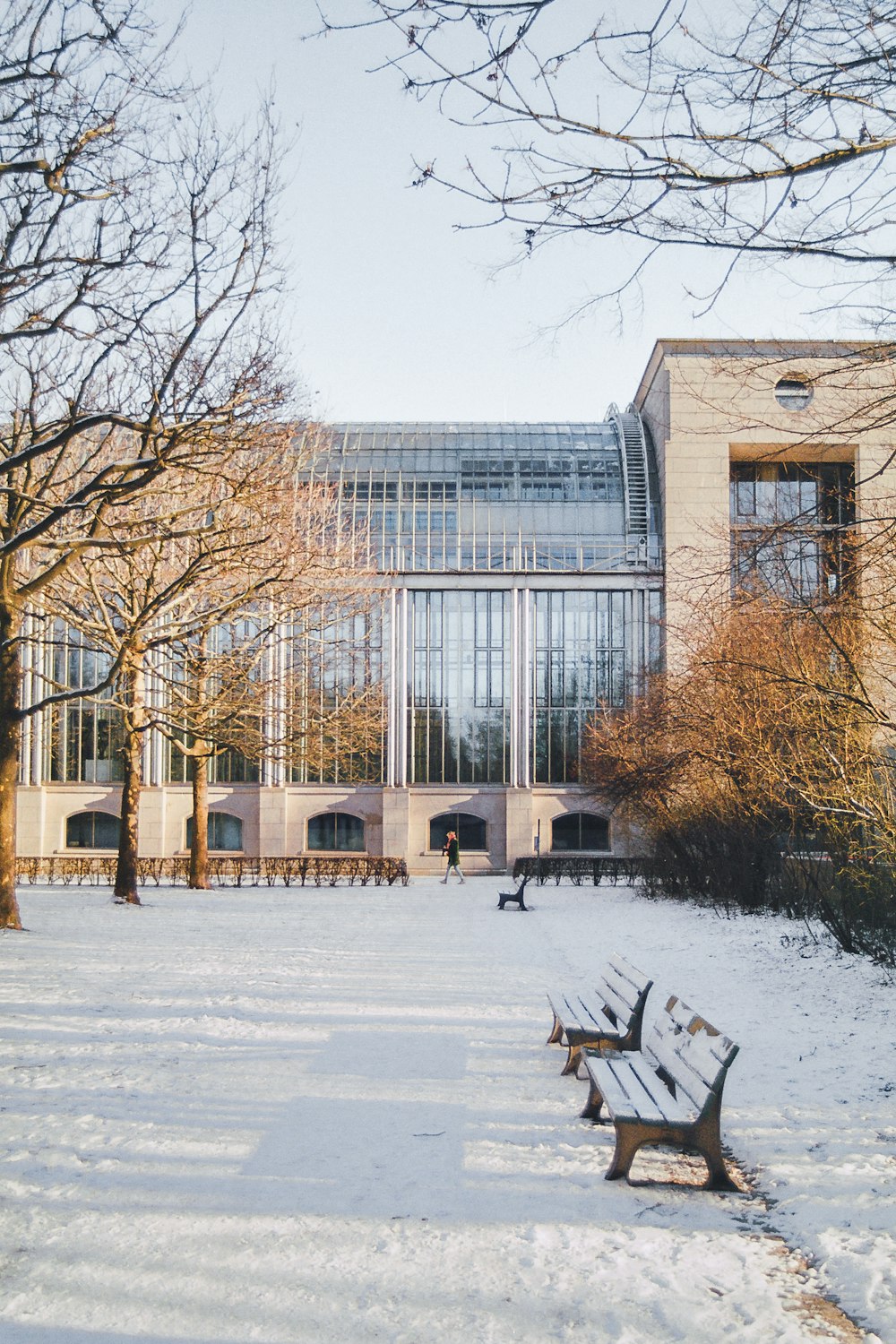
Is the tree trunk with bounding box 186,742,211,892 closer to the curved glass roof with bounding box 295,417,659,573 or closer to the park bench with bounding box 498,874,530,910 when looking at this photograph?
the park bench with bounding box 498,874,530,910

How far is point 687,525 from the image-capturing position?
40156mm

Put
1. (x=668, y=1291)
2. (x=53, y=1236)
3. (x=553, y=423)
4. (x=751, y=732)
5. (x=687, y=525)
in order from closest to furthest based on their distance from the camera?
(x=668, y=1291) < (x=53, y=1236) < (x=751, y=732) < (x=687, y=525) < (x=553, y=423)

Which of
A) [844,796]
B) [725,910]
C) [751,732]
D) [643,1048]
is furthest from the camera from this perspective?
[725,910]

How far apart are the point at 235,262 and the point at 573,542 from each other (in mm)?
31377

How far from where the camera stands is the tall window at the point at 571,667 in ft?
134

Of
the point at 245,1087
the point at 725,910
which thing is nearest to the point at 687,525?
the point at 725,910

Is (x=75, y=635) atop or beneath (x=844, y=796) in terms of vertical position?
atop

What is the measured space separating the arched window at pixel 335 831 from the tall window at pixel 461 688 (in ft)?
9.71

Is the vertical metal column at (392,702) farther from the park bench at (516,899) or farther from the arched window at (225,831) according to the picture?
Result: the park bench at (516,899)

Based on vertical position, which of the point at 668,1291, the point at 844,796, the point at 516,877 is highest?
the point at 844,796

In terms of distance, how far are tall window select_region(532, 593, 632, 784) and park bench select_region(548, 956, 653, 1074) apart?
3207cm

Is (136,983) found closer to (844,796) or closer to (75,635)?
(844,796)

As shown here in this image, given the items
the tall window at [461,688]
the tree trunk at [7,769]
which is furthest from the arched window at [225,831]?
the tree trunk at [7,769]

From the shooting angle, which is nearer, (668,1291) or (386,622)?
(668,1291)
